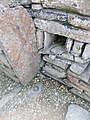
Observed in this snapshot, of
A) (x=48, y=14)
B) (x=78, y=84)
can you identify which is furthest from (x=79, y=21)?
(x=78, y=84)

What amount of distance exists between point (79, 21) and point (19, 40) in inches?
19.6

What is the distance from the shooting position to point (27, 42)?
180cm

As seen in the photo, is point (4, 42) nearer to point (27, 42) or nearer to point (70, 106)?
point (27, 42)

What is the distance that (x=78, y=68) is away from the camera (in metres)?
1.83

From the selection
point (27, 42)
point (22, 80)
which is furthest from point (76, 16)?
point (22, 80)

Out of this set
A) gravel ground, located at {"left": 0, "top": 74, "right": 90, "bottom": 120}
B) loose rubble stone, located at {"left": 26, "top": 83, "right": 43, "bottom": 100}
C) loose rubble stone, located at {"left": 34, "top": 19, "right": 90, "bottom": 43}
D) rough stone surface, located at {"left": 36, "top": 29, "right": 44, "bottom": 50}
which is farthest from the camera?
loose rubble stone, located at {"left": 26, "top": 83, "right": 43, "bottom": 100}

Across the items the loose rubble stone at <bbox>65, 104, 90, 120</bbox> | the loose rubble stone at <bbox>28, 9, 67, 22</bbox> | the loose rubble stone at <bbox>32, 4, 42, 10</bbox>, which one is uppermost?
the loose rubble stone at <bbox>32, 4, 42, 10</bbox>

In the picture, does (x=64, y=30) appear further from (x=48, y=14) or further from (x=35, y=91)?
(x=35, y=91)

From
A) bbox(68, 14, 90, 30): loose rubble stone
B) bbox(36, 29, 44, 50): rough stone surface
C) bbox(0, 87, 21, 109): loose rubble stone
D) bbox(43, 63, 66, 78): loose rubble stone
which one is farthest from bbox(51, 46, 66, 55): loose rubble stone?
bbox(0, 87, 21, 109): loose rubble stone

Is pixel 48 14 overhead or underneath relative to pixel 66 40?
overhead

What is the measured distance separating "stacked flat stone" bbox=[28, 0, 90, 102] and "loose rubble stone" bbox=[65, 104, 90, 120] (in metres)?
0.13

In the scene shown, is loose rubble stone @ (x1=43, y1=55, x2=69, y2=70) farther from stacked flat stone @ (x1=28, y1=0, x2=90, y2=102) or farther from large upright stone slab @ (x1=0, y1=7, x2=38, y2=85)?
large upright stone slab @ (x1=0, y1=7, x2=38, y2=85)

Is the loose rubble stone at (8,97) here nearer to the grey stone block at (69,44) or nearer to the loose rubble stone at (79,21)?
the grey stone block at (69,44)

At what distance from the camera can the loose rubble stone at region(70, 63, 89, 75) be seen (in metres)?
1.82
